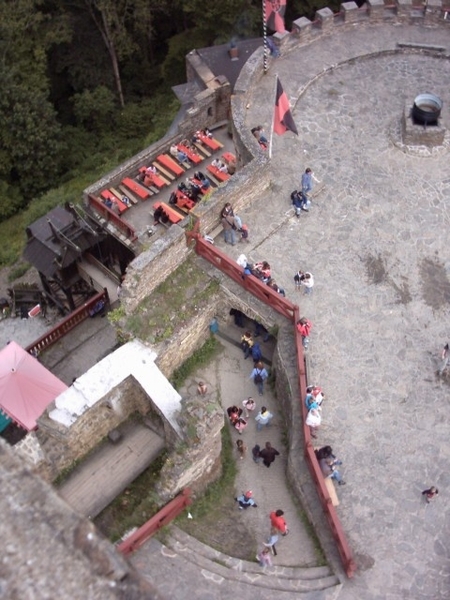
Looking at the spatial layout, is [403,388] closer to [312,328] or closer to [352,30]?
[312,328]

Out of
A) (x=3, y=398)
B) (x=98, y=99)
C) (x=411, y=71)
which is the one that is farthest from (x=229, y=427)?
(x=98, y=99)

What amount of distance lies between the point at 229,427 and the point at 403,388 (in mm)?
4862

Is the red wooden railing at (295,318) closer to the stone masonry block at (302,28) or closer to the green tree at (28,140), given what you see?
the stone masonry block at (302,28)

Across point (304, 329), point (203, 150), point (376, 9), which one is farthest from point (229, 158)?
point (304, 329)

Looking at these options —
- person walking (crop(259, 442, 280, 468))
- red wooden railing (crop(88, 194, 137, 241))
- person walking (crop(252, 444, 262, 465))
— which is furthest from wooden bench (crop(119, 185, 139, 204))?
person walking (crop(259, 442, 280, 468))

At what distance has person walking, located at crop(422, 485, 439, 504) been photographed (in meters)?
17.7

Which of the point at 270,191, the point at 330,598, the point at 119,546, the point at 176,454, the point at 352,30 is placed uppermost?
the point at 352,30

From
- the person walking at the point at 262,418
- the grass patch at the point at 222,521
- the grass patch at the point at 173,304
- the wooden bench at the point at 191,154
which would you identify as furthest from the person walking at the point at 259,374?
the wooden bench at the point at 191,154

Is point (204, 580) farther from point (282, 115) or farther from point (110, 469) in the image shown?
point (282, 115)

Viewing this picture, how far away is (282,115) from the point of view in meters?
23.4

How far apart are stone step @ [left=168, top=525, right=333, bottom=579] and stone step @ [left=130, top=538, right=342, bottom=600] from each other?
105 mm

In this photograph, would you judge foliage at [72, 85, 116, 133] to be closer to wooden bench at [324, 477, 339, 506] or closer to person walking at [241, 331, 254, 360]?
person walking at [241, 331, 254, 360]

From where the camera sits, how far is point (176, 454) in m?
17.6

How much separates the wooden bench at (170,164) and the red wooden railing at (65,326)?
5526mm
